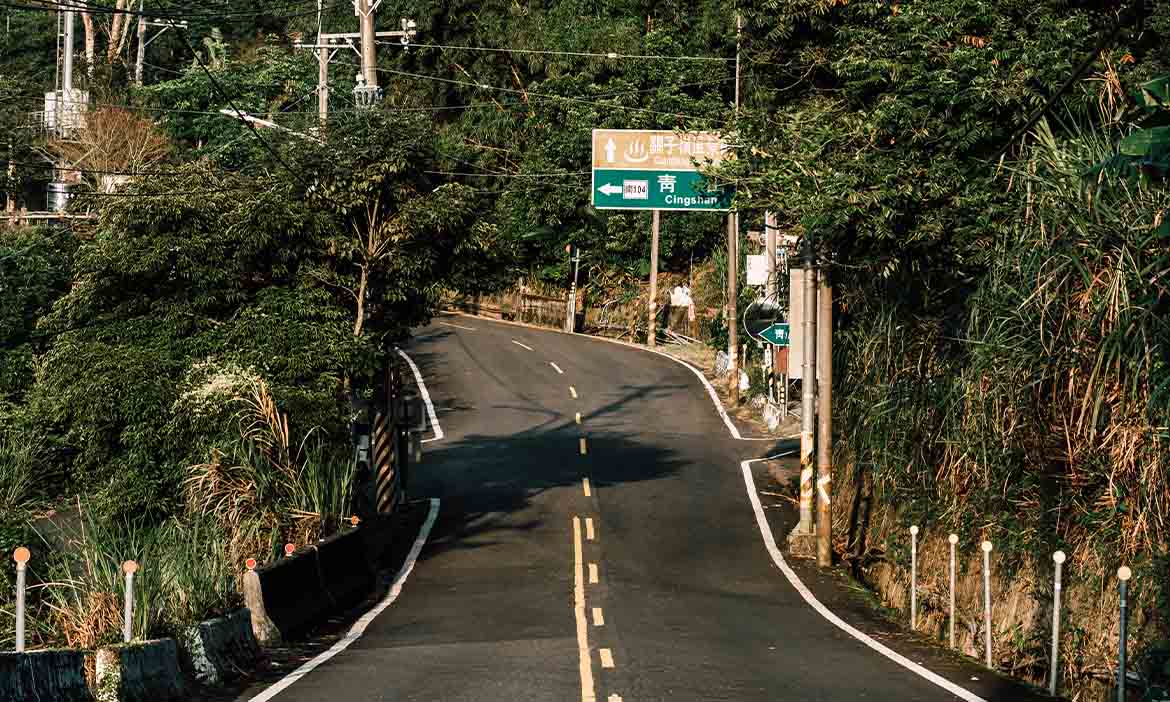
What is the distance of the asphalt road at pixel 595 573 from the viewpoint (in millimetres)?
15031

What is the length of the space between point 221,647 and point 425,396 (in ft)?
110

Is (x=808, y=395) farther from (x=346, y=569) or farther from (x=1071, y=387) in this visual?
(x=1071, y=387)

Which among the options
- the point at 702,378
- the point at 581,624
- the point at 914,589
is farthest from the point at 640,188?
the point at 581,624

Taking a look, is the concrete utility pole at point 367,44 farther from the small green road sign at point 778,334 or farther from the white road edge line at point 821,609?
the white road edge line at point 821,609

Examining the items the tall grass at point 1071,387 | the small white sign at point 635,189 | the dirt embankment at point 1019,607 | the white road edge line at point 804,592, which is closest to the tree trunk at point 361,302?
the white road edge line at point 804,592

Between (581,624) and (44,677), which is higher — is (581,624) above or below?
below

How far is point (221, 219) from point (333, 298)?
240 cm

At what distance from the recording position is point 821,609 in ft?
73.6

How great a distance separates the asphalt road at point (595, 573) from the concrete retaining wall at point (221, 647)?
773 mm

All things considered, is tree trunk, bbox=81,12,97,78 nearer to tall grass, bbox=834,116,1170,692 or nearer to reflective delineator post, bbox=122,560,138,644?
tall grass, bbox=834,116,1170,692

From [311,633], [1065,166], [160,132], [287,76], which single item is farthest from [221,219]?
[287,76]

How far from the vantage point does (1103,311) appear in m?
15.8

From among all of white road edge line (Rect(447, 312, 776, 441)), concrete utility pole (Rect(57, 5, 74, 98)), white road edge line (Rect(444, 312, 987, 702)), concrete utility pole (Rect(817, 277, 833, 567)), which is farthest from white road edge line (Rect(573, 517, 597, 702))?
concrete utility pole (Rect(57, 5, 74, 98))

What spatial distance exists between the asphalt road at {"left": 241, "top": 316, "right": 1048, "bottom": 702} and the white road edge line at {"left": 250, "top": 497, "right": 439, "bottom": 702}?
180mm
